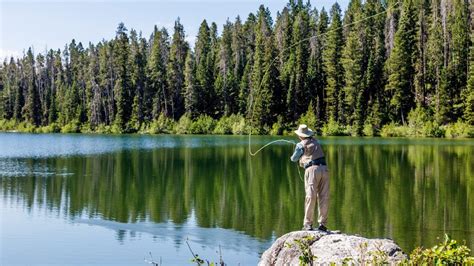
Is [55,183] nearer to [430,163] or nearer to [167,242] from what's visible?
[167,242]

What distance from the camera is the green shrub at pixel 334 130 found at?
255ft

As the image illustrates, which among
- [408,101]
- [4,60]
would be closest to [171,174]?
[408,101]

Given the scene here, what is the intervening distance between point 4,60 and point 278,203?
12662 centimetres

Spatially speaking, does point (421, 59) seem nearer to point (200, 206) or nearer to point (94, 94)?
point (94, 94)

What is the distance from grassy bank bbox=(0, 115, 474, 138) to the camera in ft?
227

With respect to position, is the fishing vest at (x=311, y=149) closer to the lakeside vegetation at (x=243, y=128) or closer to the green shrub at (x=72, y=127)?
the lakeside vegetation at (x=243, y=128)

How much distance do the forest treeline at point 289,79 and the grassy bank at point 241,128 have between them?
0.19 meters

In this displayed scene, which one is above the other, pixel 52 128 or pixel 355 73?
pixel 355 73

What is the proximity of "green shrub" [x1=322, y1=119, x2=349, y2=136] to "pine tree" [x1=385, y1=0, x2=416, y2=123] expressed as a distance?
21.4 feet

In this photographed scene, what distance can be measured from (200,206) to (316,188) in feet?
35.6

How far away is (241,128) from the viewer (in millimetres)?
80312

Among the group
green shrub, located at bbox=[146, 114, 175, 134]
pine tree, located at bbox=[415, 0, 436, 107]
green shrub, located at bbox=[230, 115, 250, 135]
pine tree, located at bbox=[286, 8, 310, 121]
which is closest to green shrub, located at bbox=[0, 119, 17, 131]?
green shrub, located at bbox=[146, 114, 175, 134]

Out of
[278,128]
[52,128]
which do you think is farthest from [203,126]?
[52,128]

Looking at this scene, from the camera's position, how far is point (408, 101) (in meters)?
77.6
